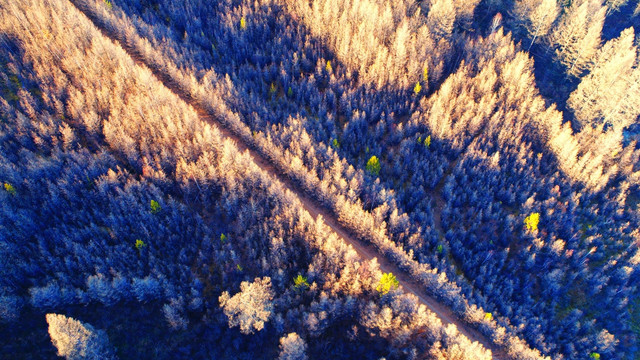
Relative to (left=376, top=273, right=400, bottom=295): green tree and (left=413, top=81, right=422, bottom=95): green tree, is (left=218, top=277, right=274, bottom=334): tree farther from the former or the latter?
(left=413, top=81, right=422, bottom=95): green tree

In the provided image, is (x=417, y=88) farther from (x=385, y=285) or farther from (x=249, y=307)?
(x=249, y=307)

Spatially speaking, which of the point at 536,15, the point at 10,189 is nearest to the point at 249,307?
the point at 10,189

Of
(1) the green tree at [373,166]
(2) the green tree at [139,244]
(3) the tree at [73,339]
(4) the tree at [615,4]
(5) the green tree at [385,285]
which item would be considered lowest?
(3) the tree at [73,339]

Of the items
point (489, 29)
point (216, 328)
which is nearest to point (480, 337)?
point (216, 328)

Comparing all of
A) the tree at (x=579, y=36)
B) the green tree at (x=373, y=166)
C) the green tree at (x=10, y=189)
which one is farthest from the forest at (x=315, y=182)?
the tree at (x=579, y=36)

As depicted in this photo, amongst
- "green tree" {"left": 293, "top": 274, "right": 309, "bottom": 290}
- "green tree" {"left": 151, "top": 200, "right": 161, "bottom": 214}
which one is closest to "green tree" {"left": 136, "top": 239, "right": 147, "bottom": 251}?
"green tree" {"left": 151, "top": 200, "right": 161, "bottom": 214}

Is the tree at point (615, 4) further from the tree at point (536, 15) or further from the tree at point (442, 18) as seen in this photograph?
the tree at point (442, 18)
